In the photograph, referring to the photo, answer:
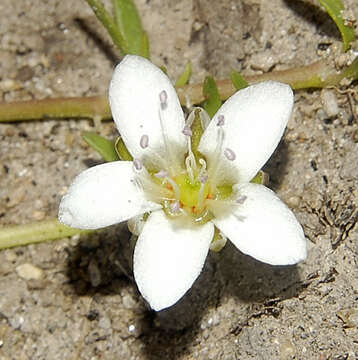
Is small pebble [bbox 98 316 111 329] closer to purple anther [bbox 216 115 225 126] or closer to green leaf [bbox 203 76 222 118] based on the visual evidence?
green leaf [bbox 203 76 222 118]

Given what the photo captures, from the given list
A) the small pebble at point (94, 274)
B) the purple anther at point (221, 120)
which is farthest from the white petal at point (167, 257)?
the small pebble at point (94, 274)

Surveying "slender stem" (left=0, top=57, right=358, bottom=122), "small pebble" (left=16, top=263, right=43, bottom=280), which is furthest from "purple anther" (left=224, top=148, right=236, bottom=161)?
"small pebble" (left=16, top=263, right=43, bottom=280)

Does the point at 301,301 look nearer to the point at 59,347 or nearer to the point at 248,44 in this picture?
the point at 59,347

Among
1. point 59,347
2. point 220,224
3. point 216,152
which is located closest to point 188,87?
point 216,152

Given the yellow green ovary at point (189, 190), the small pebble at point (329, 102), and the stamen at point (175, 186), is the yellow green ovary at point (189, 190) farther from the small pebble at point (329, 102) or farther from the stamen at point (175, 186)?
the small pebble at point (329, 102)

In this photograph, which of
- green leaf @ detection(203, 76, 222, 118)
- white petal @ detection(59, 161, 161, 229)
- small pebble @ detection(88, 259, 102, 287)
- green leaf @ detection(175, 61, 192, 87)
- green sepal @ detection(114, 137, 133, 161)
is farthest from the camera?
green leaf @ detection(175, 61, 192, 87)

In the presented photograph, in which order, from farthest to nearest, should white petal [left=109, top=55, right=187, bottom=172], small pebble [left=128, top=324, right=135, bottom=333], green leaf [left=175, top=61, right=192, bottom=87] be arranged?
green leaf [left=175, top=61, right=192, bottom=87] → small pebble [left=128, top=324, right=135, bottom=333] → white petal [left=109, top=55, right=187, bottom=172]
